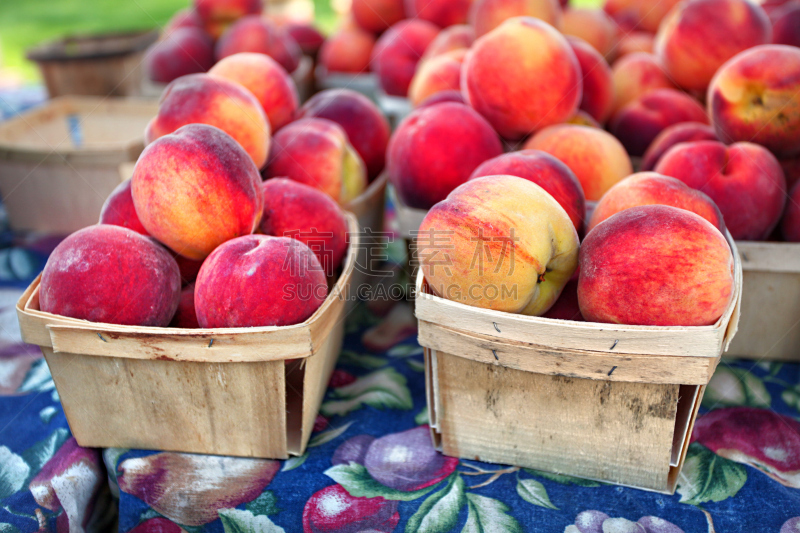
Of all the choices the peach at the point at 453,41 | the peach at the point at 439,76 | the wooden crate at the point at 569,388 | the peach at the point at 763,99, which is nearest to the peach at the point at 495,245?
the wooden crate at the point at 569,388

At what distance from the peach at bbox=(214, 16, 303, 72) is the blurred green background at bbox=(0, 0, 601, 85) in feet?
7.76

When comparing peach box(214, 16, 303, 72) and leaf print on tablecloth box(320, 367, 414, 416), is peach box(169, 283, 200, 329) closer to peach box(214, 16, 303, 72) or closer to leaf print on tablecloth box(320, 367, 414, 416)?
leaf print on tablecloth box(320, 367, 414, 416)

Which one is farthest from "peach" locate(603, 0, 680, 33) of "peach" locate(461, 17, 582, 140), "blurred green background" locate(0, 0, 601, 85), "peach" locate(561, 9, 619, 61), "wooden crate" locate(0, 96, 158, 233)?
"blurred green background" locate(0, 0, 601, 85)

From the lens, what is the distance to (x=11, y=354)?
92cm

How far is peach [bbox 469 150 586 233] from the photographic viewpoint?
2.59 ft

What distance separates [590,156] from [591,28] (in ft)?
2.11

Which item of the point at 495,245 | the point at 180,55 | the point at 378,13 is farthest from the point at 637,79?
the point at 180,55

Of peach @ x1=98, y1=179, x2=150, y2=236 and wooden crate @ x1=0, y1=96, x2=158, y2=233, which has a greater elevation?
peach @ x1=98, y1=179, x2=150, y2=236

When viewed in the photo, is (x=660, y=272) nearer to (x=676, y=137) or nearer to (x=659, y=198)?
(x=659, y=198)

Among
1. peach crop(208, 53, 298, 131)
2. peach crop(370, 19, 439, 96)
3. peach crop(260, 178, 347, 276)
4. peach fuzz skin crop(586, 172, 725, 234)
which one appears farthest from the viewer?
peach crop(370, 19, 439, 96)

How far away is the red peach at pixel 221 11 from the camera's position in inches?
72.4

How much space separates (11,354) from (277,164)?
556mm

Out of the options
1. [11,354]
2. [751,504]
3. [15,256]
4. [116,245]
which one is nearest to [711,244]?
[751,504]

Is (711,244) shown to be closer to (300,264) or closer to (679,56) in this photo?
(300,264)
